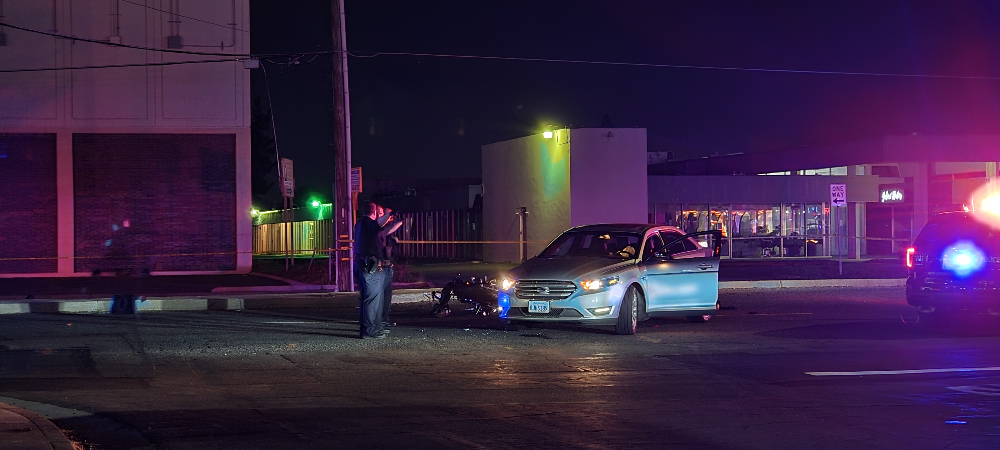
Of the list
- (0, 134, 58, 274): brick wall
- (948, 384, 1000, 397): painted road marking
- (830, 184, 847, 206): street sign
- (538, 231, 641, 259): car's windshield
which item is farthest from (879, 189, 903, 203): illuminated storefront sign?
(948, 384, 1000, 397): painted road marking

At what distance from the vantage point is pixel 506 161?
4291 cm

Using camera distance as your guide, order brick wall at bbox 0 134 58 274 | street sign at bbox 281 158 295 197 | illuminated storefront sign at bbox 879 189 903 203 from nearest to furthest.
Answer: street sign at bbox 281 158 295 197 → brick wall at bbox 0 134 58 274 → illuminated storefront sign at bbox 879 189 903 203

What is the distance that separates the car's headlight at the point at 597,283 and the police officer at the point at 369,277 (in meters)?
2.80

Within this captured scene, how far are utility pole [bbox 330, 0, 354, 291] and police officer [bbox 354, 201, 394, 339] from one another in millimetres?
8935

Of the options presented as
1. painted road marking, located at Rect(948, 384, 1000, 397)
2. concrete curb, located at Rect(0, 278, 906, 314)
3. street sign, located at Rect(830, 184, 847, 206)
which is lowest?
painted road marking, located at Rect(948, 384, 1000, 397)

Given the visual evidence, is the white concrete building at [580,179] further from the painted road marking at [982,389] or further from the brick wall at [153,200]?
the painted road marking at [982,389]

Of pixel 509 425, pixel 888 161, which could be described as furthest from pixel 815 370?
pixel 888 161

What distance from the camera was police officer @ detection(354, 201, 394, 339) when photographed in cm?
1448

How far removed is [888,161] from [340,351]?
3586 cm

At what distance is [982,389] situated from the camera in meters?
9.88

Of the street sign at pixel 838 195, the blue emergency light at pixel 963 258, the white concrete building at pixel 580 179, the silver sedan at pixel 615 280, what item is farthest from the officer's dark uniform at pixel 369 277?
the white concrete building at pixel 580 179

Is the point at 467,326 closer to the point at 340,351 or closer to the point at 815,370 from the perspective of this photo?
the point at 340,351

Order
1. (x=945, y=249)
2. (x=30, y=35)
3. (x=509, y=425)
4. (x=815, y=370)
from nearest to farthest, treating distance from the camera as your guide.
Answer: (x=509, y=425) < (x=815, y=370) < (x=945, y=249) < (x=30, y=35)

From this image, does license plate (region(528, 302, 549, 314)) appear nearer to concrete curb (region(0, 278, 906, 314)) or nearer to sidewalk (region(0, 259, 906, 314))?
sidewalk (region(0, 259, 906, 314))
